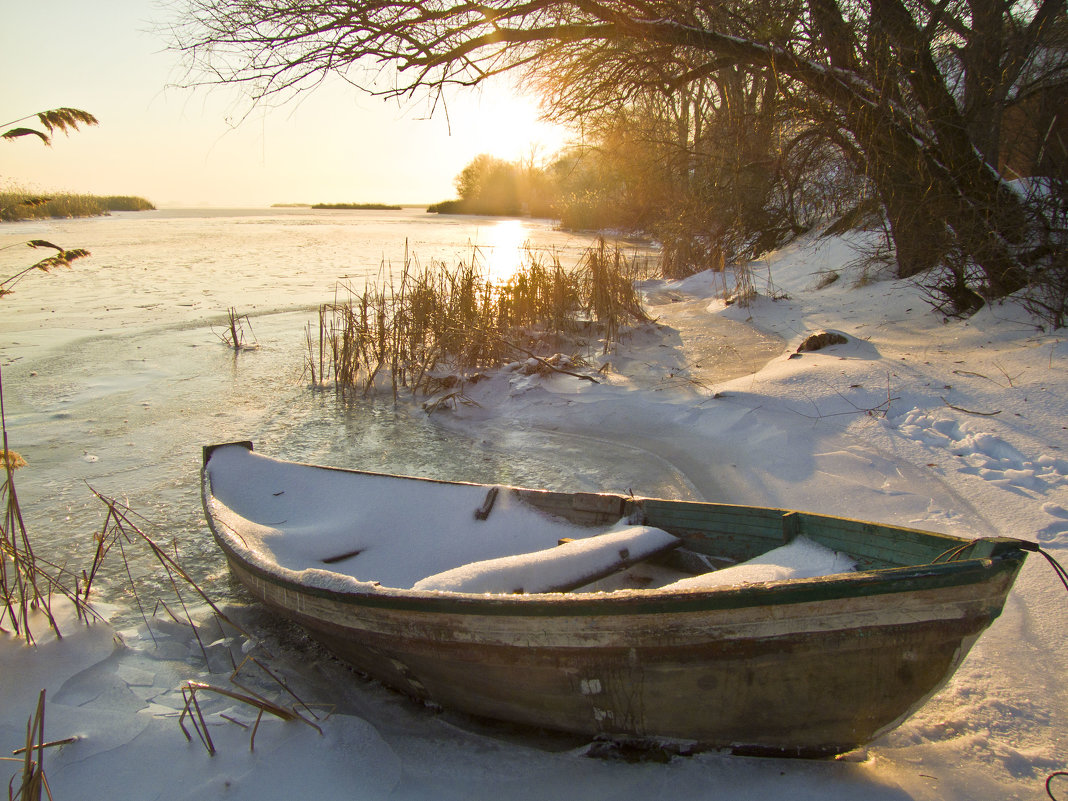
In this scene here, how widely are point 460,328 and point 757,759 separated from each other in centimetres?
528

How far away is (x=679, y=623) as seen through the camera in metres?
1.88

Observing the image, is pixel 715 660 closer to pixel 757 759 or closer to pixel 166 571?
pixel 757 759

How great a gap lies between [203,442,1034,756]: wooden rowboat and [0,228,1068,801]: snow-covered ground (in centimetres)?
13

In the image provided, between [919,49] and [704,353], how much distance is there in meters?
3.38

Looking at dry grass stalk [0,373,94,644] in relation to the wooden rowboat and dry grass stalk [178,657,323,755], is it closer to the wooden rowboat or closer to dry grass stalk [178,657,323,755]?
the wooden rowboat

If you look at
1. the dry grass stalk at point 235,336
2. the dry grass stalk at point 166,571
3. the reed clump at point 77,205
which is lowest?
the dry grass stalk at point 166,571

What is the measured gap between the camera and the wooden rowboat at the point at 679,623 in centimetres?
181

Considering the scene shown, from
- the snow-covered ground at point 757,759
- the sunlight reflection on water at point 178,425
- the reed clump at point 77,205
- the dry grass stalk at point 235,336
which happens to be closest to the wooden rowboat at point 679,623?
the snow-covered ground at point 757,759

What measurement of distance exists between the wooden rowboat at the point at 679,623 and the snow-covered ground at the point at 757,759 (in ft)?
0.42

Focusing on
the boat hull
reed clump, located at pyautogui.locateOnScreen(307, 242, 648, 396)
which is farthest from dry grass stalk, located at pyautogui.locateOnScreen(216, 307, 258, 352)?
the boat hull

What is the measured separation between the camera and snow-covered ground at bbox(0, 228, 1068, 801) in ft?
6.50

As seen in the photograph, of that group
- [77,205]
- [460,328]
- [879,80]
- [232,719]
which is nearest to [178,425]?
[460,328]

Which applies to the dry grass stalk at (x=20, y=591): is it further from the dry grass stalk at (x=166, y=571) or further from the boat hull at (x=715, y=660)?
the boat hull at (x=715, y=660)

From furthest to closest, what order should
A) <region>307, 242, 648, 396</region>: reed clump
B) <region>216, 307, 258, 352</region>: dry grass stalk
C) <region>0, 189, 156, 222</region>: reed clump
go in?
<region>0, 189, 156, 222</region>: reed clump → <region>216, 307, 258, 352</region>: dry grass stalk → <region>307, 242, 648, 396</region>: reed clump
